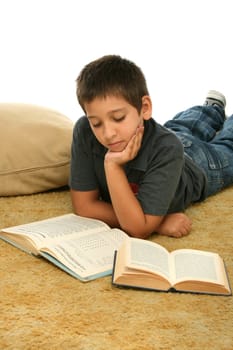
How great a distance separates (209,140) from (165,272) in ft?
3.80

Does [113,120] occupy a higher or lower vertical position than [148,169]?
higher

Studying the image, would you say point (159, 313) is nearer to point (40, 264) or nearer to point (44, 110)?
point (40, 264)

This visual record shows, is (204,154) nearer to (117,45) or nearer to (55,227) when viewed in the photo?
(55,227)

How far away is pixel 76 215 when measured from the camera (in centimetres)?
171

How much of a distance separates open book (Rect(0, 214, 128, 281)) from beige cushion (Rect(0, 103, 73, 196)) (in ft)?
1.00

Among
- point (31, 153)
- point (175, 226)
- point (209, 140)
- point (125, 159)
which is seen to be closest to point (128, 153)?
point (125, 159)

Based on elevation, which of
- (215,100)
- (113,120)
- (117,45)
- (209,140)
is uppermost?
(113,120)

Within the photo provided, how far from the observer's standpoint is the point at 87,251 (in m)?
1.41

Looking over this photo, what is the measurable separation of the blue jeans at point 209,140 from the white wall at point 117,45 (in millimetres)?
743

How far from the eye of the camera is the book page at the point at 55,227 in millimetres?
1470

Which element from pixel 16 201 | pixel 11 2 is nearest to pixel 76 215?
pixel 16 201

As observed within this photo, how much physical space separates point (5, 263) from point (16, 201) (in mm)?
506

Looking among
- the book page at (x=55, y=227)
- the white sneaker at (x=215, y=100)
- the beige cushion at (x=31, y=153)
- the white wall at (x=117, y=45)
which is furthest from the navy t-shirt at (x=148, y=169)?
the white wall at (x=117, y=45)

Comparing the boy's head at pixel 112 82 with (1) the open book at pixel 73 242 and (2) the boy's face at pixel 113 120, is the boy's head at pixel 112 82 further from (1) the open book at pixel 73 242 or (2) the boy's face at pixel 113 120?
(1) the open book at pixel 73 242
